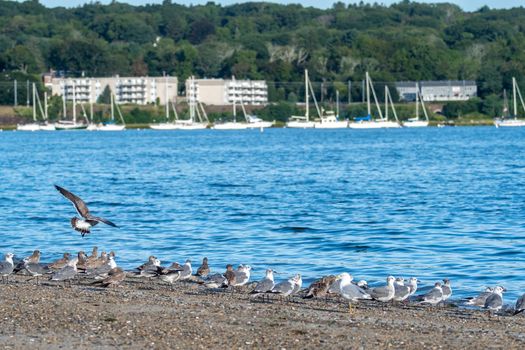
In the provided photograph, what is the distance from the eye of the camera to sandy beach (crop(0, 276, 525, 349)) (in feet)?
46.4

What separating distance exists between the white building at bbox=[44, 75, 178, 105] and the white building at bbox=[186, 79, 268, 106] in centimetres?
431

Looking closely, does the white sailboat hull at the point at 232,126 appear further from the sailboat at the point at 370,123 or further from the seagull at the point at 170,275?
the seagull at the point at 170,275

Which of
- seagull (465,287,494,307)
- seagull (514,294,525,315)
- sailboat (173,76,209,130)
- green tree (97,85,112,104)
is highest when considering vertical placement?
seagull (514,294,525,315)

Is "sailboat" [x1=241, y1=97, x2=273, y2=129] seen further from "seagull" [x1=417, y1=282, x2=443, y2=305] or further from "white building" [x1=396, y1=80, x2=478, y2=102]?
"seagull" [x1=417, y1=282, x2=443, y2=305]

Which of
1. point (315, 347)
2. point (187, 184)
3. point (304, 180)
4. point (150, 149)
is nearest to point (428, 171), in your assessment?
point (304, 180)

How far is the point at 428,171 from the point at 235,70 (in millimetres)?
140745

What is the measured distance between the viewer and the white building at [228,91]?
184 metres

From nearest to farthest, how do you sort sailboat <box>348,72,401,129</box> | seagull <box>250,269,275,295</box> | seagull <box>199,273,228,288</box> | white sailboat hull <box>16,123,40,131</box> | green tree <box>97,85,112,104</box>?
seagull <box>250,269,275,295</box> → seagull <box>199,273,228,288</box> → sailboat <box>348,72,401,129</box> → white sailboat hull <box>16,123,40,131</box> → green tree <box>97,85,112,104</box>

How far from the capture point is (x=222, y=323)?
1538 cm

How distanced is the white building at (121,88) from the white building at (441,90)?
111ft

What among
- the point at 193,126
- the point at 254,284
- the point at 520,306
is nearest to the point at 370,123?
the point at 193,126

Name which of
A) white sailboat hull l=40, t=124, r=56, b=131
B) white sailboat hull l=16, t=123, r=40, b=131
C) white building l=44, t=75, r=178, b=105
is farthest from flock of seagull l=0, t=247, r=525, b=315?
white building l=44, t=75, r=178, b=105

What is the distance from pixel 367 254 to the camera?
24.8 meters

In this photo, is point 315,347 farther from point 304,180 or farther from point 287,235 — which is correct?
point 304,180
